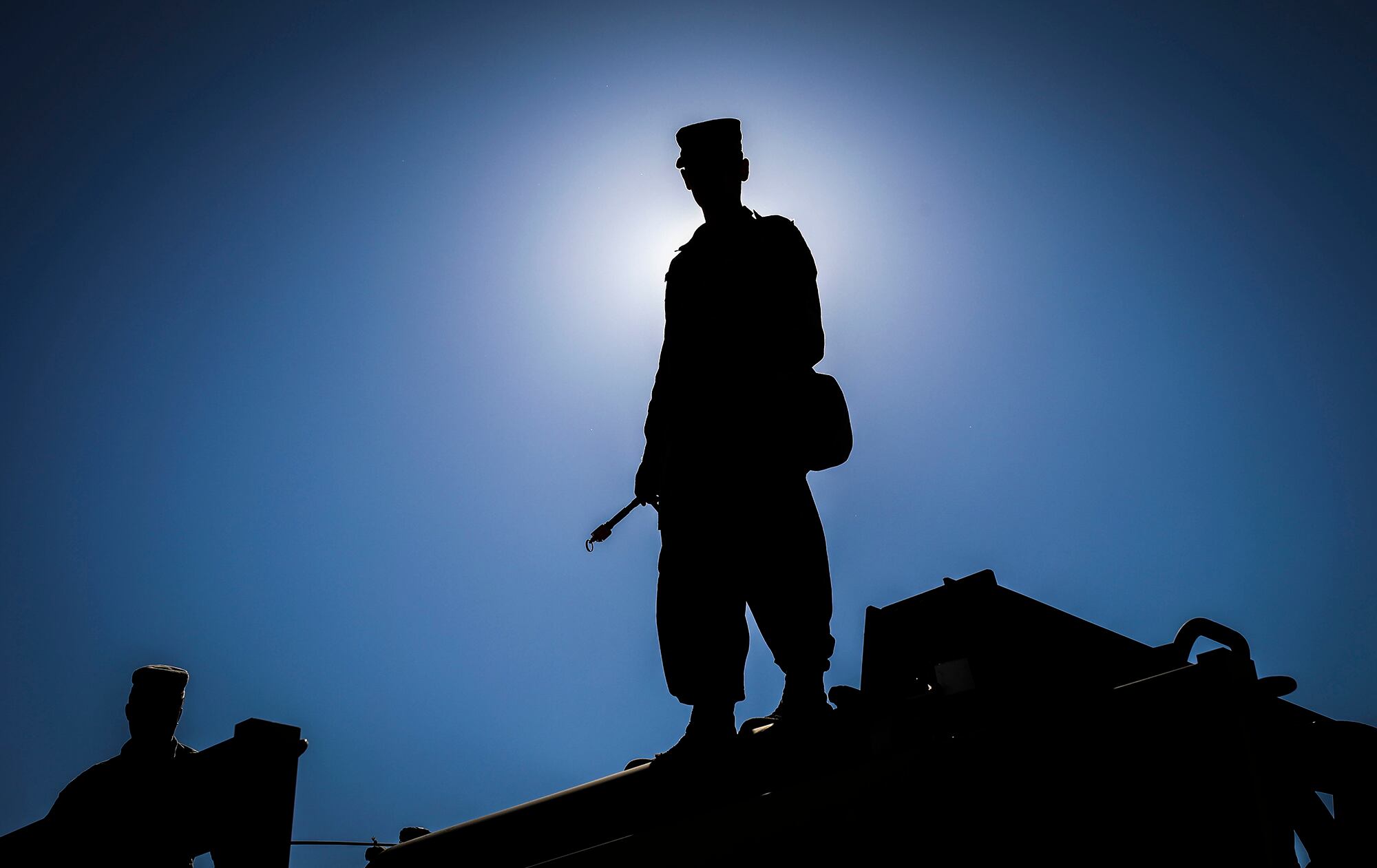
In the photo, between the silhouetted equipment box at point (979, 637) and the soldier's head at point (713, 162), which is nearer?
the soldier's head at point (713, 162)

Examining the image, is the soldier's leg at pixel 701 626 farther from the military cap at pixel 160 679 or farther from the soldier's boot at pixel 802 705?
the military cap at pixel 160 679

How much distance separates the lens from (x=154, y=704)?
3.62 metres

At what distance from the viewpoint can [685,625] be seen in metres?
3.44

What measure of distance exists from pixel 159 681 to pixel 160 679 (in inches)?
0.4

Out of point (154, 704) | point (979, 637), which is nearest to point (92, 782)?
point (154, 704)

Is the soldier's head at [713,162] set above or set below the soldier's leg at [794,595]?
above

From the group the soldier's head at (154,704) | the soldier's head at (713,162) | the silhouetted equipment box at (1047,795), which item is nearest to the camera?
the silhouetted equipment box at (1047,795)

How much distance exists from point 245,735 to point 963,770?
106 inches

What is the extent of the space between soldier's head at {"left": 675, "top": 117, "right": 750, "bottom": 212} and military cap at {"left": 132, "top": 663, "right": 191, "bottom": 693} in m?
3.42

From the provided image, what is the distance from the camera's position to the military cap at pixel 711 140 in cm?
383

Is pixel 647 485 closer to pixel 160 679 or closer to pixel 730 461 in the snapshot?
pixel 730 461

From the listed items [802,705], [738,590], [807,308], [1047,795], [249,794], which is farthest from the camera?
[807,308]

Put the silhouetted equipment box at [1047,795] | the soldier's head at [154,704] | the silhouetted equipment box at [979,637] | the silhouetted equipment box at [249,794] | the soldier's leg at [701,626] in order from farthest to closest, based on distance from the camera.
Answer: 1. the silhouetted equipment box at [979,637]
2. the soldier's head at [154,704]
3. the soldier's leg at [701,626]
4. the silhouetted equipment box at [249,794]
5. the silhouetted equipment box at [1047,795]

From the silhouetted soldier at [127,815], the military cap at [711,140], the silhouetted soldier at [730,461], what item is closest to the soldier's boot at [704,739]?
the silhouetted soldier at [730,461]
